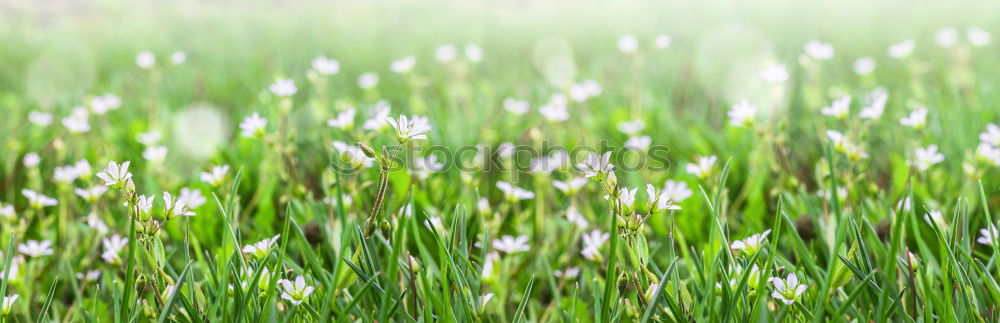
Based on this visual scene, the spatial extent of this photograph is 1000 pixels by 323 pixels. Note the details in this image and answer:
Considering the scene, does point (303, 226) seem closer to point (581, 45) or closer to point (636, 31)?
point (581, 45)

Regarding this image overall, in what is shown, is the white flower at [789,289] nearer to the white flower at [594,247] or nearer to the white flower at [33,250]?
the white flower at [594,247]

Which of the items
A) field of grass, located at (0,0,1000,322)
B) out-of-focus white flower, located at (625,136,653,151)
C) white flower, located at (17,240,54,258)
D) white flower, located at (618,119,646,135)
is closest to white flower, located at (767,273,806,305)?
field of grass, located at (0,0,1000,322)

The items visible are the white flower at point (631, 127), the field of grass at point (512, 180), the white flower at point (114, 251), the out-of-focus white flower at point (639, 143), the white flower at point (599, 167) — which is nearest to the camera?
the white flower at point (599, 167)

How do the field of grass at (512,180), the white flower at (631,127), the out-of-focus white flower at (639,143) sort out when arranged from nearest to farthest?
the field of grass at (512,180), the out-of-focus white flower at (639,143), the white flower at (631,127)

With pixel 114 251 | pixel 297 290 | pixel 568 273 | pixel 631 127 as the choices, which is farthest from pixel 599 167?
pixel 631 127

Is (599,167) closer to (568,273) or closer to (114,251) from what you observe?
(568,273)

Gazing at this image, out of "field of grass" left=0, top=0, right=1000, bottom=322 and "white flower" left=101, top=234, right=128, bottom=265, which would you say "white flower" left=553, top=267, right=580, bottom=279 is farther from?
"white flower" left=101, top=234, right=128, bottom=265

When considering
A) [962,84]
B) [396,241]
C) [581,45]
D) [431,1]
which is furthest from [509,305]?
[431,1]

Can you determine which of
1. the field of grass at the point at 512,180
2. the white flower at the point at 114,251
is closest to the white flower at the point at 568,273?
the field of grass at the point at 512,180

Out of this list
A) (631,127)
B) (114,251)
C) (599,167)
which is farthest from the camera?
(631,127)
